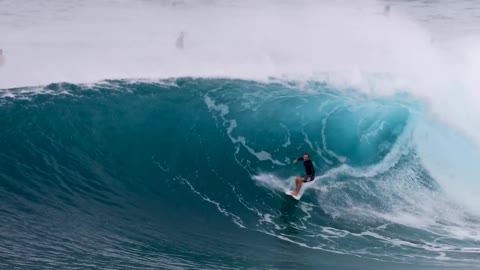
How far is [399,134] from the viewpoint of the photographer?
20.5 m

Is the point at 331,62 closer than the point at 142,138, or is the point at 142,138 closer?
the point at 142,138

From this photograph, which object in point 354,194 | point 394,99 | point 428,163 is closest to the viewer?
point 354,194

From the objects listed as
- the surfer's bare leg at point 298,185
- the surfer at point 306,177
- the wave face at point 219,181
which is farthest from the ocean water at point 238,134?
the surfer at point 306,177

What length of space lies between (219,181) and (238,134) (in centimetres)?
238

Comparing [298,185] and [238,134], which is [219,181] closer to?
[298,185]

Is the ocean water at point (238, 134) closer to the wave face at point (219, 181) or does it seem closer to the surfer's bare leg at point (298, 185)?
the wave face at point (219, 181)

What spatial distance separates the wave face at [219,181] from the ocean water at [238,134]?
Answer: 0.18ft

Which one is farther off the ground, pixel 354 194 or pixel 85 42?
pixel 85 42

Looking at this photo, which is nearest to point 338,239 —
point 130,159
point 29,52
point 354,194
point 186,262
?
point 354,194

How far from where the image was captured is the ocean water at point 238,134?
14.0 metres

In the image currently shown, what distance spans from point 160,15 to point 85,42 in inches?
161

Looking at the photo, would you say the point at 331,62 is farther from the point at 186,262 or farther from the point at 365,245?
the point at 186,262

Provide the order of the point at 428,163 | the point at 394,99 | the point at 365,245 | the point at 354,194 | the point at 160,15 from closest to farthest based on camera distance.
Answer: the point at 365,245
the point at 354,194
the point at 428,163
the point at 394,99
the point at 160,15

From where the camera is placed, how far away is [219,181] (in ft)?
56.0
